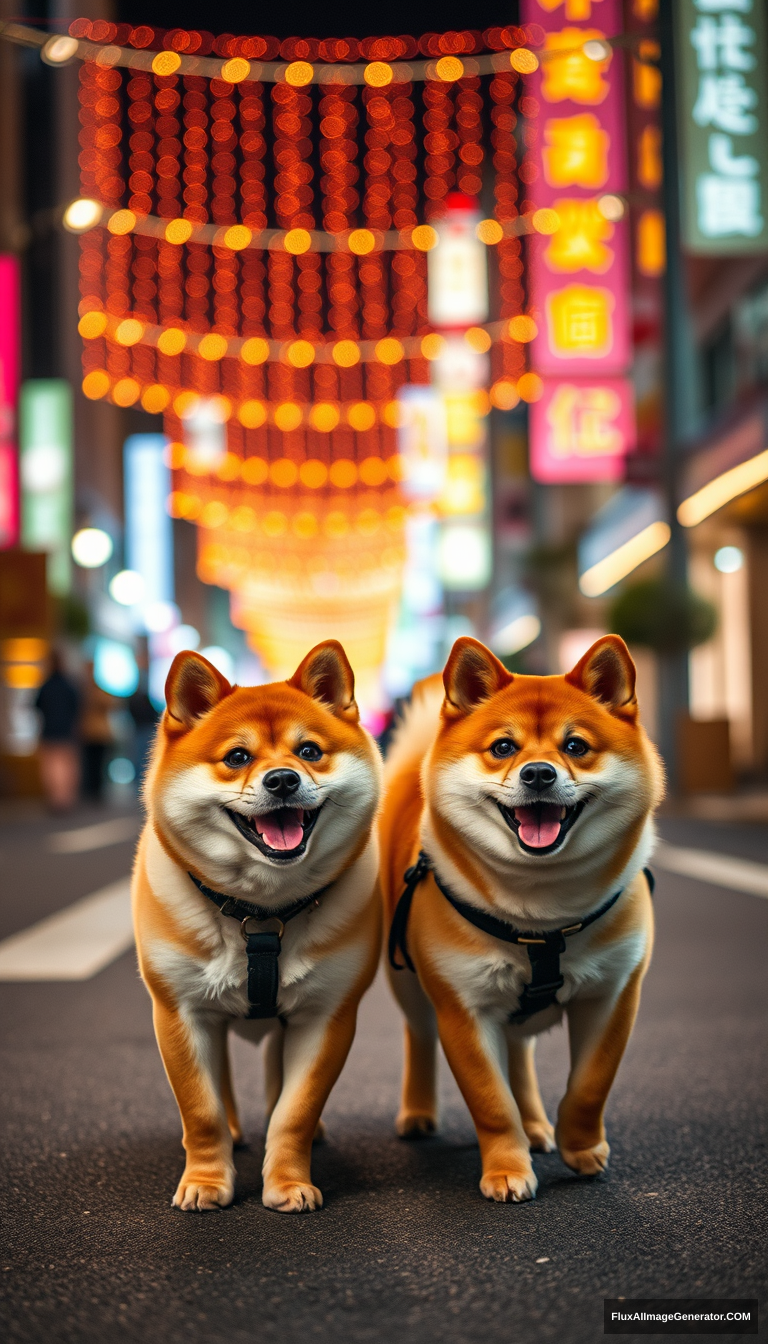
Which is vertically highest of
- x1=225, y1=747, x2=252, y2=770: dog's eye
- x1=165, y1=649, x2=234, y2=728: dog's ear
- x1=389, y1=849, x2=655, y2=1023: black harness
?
x1=165, y1=649, x2=234, y2=728: dog's ear

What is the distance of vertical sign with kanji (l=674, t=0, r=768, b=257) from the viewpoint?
1073cm

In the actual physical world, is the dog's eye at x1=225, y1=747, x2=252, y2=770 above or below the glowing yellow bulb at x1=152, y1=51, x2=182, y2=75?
below

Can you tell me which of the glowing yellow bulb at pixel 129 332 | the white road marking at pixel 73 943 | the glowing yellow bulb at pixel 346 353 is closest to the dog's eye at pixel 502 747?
the white road marking at pixel 73 943

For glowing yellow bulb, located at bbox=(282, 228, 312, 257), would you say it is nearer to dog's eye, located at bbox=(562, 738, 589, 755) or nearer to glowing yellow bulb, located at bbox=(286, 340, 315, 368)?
glowing yellow bulb, located at bbox=(286, 340, 315, 368)

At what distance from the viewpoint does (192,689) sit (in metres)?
2.74

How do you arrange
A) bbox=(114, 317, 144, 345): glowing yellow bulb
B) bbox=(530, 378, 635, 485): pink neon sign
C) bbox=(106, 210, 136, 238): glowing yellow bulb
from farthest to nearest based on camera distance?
bbox=(530, 378, 635, 485): pink neon sign
bbox=(114, 317, 144, 345): glowing yellow bulb
bbox=(106, 210, 136, 238): glowing yellow bulb

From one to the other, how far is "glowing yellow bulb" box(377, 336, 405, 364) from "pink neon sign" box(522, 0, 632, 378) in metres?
2.36

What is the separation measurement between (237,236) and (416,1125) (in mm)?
11429

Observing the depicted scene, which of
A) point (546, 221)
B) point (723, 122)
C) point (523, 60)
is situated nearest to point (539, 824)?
point (523, 60)

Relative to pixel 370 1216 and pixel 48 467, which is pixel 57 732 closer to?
pixel 370 1216

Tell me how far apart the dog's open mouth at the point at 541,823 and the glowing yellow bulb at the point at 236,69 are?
26.5 ft

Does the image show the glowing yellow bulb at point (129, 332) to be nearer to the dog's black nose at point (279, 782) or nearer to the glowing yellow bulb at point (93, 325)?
the glowing yellow bulb at point (93, 325)

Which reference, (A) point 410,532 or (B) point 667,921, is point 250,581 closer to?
(A) point 410,532

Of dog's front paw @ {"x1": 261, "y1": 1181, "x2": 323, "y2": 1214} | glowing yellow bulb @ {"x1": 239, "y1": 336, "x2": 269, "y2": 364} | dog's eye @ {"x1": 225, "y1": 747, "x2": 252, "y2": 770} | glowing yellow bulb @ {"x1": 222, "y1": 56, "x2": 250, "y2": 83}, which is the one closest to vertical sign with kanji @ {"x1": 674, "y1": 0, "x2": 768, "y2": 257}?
glowing yellow bulb @ {"x1": 222, "y1": 56, "x2": 250, "y2": 83}
